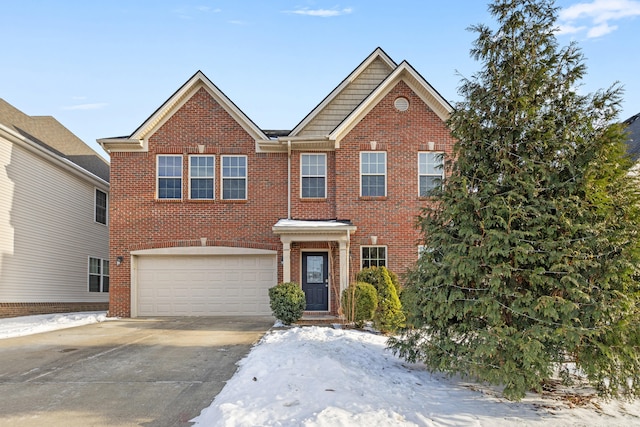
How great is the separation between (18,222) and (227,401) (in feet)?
45.9

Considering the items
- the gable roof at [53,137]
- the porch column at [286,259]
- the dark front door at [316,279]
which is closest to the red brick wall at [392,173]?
the dark front door at [316,279]

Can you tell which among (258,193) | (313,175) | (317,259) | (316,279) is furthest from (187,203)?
(316,279)

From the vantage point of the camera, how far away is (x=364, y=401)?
620 centimetres

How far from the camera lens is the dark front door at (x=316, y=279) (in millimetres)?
16391

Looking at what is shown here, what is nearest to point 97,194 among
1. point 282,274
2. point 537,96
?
point 282,274

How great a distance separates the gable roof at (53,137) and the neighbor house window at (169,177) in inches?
187

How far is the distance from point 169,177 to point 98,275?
320 inches

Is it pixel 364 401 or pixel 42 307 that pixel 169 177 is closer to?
pixel 42 307

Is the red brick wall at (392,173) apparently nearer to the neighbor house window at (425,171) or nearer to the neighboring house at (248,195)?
the neighboring house at (248,195)

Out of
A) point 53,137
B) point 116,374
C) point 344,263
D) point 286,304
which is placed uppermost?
point 53,137

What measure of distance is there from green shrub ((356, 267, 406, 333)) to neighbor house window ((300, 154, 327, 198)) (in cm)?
455

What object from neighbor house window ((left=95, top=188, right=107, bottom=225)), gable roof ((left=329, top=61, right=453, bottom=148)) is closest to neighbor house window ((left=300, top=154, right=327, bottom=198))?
gable roof ((left=329, top=61, right=453, bottom=148))

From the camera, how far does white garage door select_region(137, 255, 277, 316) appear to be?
16.8 metres

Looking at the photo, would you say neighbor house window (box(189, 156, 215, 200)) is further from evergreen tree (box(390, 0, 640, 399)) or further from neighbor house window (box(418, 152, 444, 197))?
evergreen tree (box(390, 0, 640, 399))
